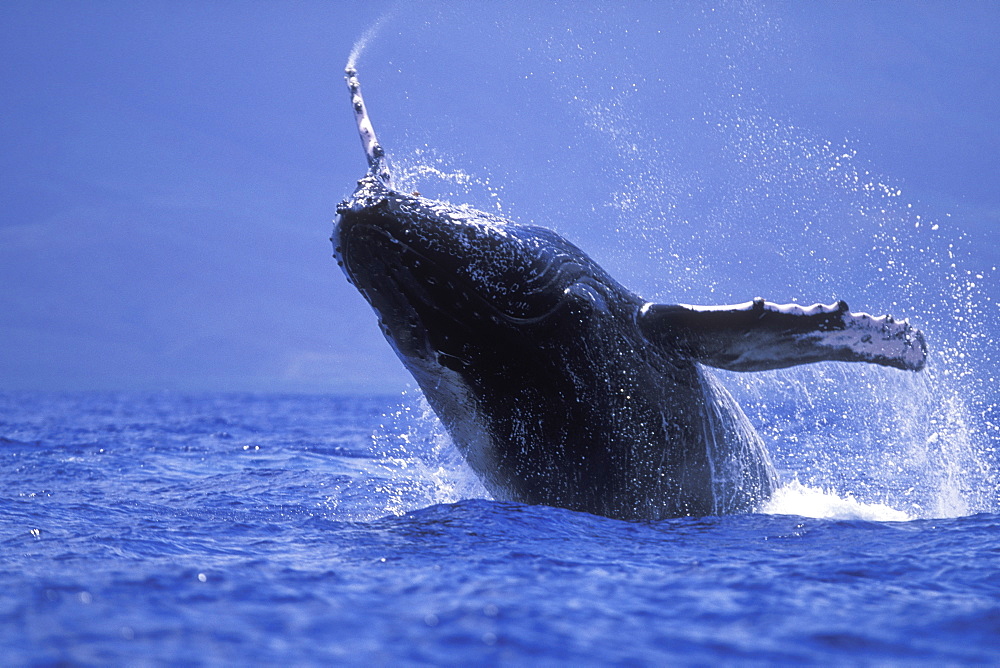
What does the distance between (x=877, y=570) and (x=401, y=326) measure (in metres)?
3.35

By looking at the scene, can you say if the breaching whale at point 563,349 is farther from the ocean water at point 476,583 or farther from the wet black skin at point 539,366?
the ocean water at point 476,583

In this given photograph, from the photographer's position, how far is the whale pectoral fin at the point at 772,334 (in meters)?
6.31

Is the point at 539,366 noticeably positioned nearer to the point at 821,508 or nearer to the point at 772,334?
the point at 772,334

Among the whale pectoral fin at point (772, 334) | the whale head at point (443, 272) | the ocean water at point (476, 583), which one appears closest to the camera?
the ocean water at point (476, 583)

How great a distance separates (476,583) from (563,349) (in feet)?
7.13

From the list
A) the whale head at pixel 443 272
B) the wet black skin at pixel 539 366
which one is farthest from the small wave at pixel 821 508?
the whale head at pixel 443 272

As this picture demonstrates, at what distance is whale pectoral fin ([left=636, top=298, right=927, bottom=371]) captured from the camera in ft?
20.7

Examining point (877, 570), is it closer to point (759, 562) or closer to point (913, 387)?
point (759, 562)

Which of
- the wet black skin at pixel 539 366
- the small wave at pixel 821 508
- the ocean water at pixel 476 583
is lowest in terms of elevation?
the ocean water at pixel 476 583

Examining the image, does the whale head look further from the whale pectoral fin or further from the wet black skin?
the whale pectoral fin

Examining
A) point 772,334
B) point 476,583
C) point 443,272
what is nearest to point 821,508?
point 772,334

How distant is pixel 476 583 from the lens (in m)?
4.79

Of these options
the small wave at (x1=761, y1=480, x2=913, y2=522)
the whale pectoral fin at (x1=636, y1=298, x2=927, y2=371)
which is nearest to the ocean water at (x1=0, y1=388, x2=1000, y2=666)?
the small wave at (x1=761, y1=480, x2=913, y2=522)

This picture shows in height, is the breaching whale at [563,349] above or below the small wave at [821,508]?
above
